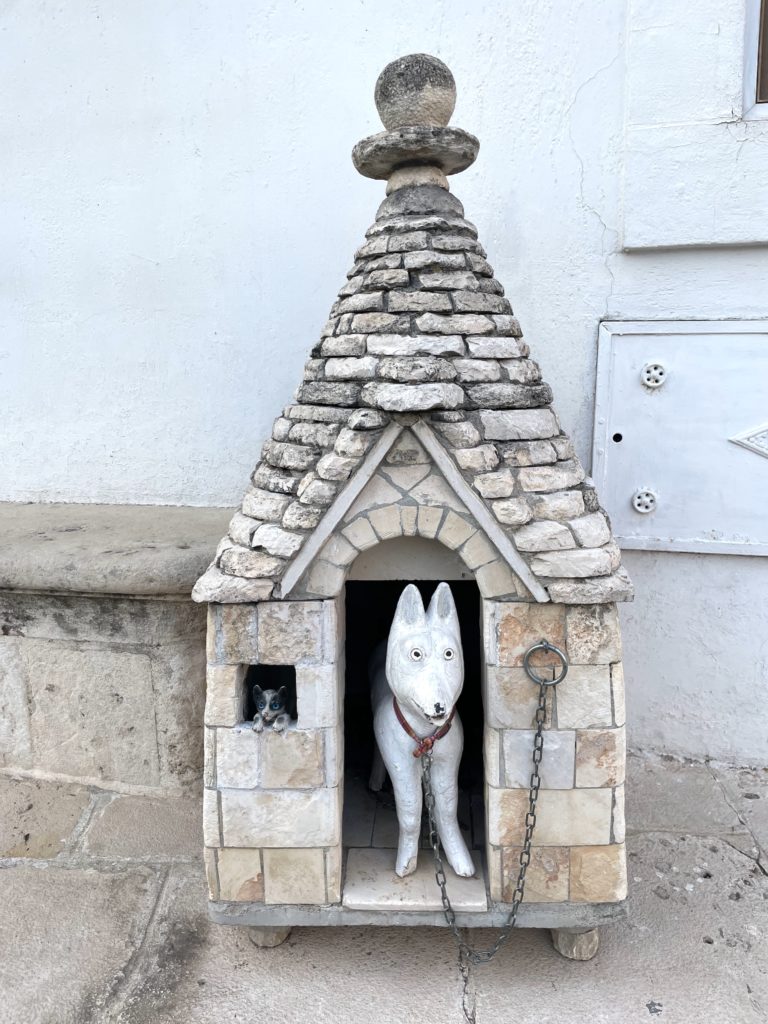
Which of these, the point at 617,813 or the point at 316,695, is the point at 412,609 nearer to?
the point at 316,695

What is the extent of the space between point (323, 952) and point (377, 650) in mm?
1086

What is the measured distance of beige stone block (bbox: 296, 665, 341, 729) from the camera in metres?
2.34

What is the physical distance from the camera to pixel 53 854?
311cm

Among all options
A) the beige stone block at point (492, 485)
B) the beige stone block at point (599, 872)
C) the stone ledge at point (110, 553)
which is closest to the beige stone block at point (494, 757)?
the beige stone block at point (599, 872)

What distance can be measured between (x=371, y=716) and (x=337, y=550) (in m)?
1.43

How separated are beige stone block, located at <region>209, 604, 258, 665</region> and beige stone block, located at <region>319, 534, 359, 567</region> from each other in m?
0.28

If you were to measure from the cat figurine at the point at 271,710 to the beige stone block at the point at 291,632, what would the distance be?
7.2 inches

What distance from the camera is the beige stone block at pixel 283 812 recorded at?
2.38 meters

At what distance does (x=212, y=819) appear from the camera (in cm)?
239

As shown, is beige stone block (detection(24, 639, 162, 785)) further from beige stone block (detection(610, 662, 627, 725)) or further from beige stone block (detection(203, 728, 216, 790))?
beige stone block (detection(610, 662, 627, 725))

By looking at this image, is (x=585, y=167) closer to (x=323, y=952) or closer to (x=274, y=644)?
(x=274, y=644)

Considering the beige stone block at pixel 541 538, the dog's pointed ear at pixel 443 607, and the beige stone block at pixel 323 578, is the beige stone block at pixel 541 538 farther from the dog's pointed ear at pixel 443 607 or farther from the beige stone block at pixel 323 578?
the beige stone block at pixel 323 578

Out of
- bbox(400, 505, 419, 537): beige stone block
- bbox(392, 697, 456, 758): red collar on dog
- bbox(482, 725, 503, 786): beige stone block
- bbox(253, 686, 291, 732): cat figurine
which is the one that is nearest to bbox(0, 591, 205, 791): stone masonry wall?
bbox(253, 686, 291, 732): cat figurine

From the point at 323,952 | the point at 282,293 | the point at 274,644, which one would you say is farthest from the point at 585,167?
the point at 323,952
